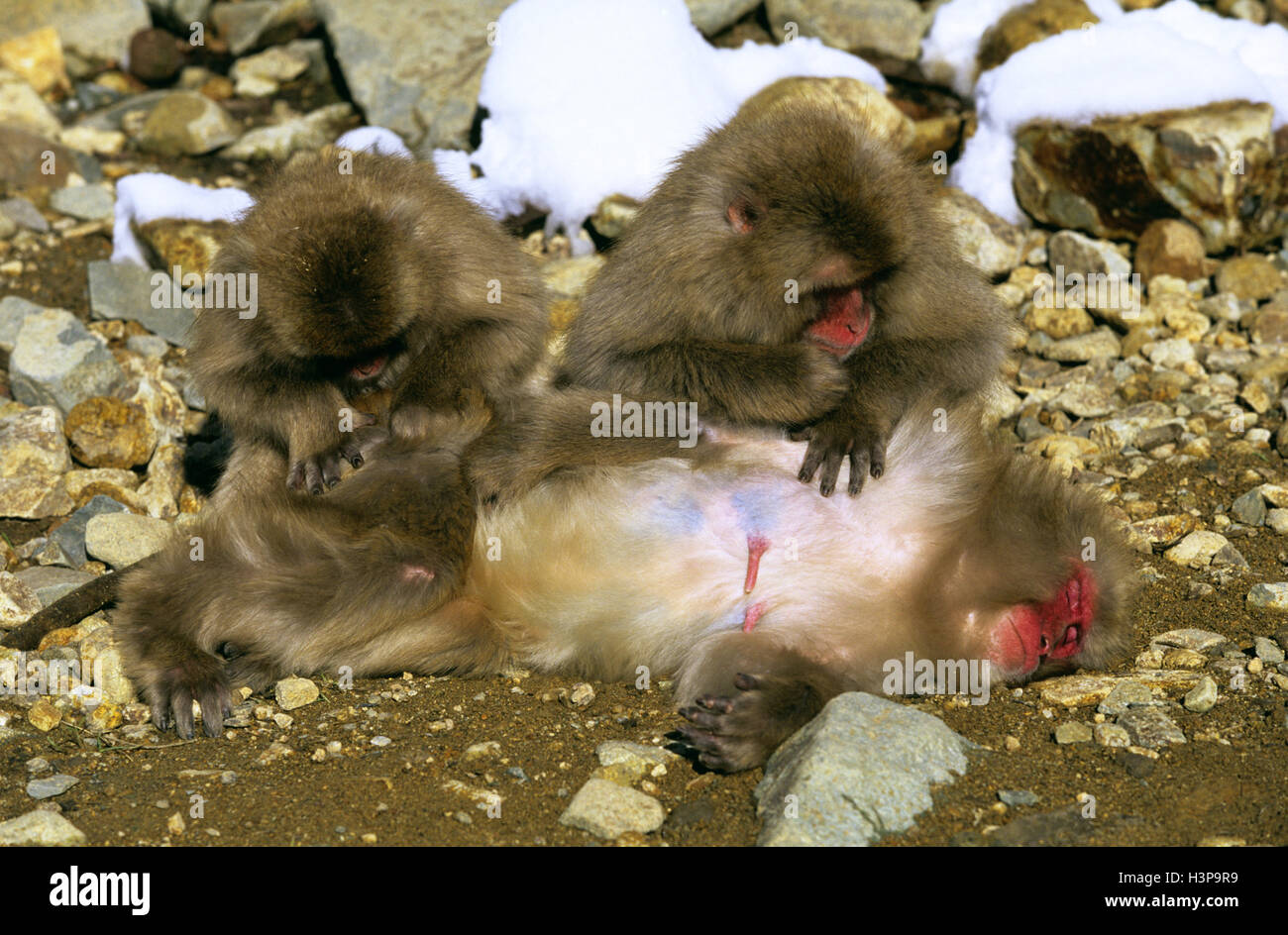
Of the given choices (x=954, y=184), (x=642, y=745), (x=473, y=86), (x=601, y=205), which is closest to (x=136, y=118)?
(x=473, y=86)


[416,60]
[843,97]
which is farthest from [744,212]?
[416,60]

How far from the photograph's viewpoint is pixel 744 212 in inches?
164

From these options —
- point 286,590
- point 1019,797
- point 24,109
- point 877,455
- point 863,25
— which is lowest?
point 286,590

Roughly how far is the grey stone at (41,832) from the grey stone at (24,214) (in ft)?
14.8

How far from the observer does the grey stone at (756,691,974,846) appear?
3.14 metres

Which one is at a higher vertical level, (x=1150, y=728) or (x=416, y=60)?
(x=416, y=60)

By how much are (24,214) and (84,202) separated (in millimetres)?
289

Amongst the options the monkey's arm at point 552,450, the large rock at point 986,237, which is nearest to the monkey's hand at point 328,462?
the monkey's arm at point 552,450

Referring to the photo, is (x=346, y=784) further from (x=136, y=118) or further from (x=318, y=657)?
(x=136, y=118)

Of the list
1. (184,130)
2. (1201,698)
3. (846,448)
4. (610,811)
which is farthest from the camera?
(184,130)

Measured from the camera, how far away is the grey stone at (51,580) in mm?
4566

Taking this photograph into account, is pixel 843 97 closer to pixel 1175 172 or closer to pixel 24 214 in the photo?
pixel 1175 172

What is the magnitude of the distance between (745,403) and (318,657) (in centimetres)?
144
